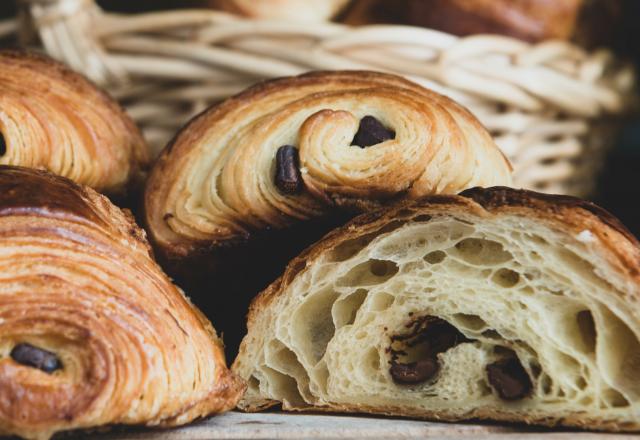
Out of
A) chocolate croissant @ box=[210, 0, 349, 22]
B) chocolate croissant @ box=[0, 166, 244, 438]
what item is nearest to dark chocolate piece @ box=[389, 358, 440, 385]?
chocolate croissant @ box=[0, 166, 244, 438]

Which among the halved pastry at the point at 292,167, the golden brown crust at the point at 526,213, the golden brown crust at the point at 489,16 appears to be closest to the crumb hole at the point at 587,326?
the golden brown crust at the point at 526,213

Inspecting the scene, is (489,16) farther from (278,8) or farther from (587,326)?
(587,326)

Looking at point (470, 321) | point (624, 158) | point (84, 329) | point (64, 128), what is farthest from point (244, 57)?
point (624, 158)

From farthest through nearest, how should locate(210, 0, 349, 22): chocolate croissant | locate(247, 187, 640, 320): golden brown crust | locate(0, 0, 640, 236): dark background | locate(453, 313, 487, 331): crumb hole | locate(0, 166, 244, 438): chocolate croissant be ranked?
1. locate(0, 0, 640, 236): dark background
2. locate(210, 0, 349, 22): chocolate croissant
3. locate(453, 313, 487, 331): crumb hole
4. locate(247, 187, 640, 320): golden brown crust
5. locate(0, 166, 244, 438): chocolate croissant

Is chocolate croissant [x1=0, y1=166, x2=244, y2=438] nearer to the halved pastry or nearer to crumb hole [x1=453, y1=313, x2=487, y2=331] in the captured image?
the halved pastry

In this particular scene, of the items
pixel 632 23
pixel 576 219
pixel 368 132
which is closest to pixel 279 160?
pixel 368 132

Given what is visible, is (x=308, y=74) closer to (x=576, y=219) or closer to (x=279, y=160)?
(x=279, y=160)

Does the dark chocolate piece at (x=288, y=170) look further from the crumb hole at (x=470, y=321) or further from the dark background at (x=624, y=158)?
the dark background at (x=624, y=158)
